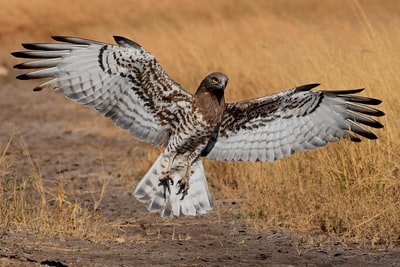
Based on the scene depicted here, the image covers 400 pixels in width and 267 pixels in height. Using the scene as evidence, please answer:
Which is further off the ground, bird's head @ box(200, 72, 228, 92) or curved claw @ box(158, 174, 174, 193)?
bird's head @ box(200, 72, 228, 92)

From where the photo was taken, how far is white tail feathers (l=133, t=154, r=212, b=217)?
9.66 meters

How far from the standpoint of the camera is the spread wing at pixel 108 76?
9062 millimetres

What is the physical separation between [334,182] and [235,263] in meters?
2.04

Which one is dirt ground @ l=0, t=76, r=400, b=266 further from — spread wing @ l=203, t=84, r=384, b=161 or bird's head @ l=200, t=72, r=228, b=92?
bird's head @ l=200, t=72, r=228, b=92

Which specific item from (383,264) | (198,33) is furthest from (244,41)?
(383,264)

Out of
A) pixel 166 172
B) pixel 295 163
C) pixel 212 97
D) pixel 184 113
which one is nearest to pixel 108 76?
pixel 184 113

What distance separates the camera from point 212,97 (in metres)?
9.44

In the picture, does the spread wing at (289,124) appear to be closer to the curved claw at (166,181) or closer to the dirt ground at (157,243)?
the curved claw at (166,181)

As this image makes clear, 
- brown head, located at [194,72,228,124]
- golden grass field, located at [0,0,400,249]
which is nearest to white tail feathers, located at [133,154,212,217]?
golden grass field, located at [0,0,400,249]

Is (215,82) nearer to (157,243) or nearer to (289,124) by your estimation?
(289,124)

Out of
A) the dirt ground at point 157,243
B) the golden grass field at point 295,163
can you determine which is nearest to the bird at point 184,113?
the dirt ground at point 157,243

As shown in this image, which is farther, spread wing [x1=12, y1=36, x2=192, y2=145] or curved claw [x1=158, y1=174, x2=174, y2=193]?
curved claw [x1=158, y1=174, x2=174, y2=193]

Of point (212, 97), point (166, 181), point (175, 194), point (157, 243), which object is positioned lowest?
point (157, 243)

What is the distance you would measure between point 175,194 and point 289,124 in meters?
1.17
